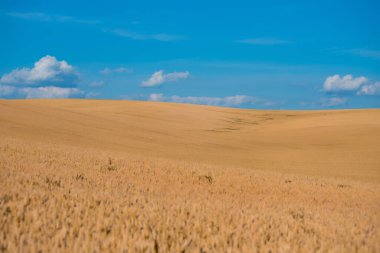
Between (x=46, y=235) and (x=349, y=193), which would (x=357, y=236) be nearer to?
(x=46, y=235)

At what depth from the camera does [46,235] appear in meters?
3.40

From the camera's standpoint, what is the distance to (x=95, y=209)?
433 centimetres

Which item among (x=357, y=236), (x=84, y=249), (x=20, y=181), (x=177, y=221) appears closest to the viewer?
(x=84, y=249)

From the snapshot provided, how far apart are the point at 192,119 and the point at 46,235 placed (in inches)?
2479

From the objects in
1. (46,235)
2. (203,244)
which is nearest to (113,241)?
(46,235)

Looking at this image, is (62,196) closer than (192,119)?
Yes

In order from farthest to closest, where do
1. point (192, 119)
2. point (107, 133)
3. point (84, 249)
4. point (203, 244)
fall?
point (192, 119) → point (107, 133) → point (203, 244) → point (84, 249)

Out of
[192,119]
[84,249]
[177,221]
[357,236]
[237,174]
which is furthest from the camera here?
[192,119]

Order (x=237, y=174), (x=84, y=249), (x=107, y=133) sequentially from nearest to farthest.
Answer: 1. (x=84, y=249)
2. (x=237, y=174)
3. (x=107, y=133)

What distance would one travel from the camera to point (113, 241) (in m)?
3.36

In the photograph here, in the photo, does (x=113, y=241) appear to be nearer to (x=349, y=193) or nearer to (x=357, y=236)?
(x=357, y=236)

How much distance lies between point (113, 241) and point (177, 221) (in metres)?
0.94

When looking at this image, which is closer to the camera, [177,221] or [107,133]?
[177,221]

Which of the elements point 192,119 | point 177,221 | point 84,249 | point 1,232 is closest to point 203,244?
point 177,221
